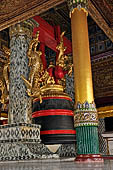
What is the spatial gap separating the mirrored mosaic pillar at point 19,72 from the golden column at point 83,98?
4.12 feet

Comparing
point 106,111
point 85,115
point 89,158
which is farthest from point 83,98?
point 106,111

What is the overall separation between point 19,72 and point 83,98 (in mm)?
1633

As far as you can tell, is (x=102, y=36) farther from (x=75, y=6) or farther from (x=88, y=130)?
(x=88, y=130)

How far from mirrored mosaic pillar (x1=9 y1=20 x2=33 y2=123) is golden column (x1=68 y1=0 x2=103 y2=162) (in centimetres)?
126

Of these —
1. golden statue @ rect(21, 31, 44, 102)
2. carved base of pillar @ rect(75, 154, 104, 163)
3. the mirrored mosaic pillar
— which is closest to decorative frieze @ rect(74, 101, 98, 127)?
A: carved base of pillar @ rect(75, 154, 104, 163)

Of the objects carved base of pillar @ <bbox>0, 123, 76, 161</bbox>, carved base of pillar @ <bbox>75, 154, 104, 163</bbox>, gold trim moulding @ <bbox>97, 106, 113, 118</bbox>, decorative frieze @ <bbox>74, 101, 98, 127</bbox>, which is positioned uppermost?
gold trim moulding @ <bbox>97, 106, 113, 118</bbox>

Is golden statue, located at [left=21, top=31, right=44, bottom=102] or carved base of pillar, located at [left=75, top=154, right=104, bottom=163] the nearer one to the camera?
carved base of pillar, located at [left=75, top=154, right=104, bottom=163]

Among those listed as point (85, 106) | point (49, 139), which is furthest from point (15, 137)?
point (85, 106)

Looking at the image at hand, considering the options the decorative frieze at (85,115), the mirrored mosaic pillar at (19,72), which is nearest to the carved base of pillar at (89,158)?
the decorative frieze at (85,115)

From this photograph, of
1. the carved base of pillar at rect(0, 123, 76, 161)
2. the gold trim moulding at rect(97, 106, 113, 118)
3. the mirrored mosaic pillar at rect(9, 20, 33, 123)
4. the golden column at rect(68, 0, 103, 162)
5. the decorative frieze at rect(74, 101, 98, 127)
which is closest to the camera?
the golden column at rect(68, 0, 103, 162)

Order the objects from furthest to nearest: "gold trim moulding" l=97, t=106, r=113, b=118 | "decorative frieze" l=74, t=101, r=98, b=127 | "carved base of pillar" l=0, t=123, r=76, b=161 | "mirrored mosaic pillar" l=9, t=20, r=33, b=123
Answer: "gold trim moulding" l=97, t=106, r=113, b=118
"mirrored mosaic pillar" l=9, t=20, r=33, b=123
"carved base of pillar" l=0, t=123, r=76, b=161
"decorative frieze" l=74, t=101, r=98, b=127

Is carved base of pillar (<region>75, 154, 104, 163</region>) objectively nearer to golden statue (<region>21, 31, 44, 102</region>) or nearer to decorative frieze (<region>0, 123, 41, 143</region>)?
decorative frieze (<region>0, 123, 41, 143</region>)

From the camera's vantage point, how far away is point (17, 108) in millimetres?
4348

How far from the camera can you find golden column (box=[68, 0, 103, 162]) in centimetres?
324
